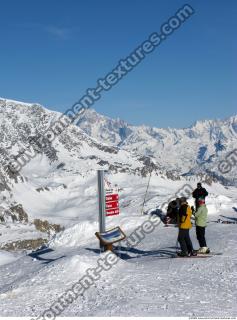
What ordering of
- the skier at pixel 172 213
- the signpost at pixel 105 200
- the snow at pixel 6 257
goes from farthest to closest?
1. the skier at pixel 172 213
2. the snow at pixel 6 257
3. the signpost at pixel 105 200

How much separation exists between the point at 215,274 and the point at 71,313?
524cm

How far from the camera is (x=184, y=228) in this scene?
1720 centimetres

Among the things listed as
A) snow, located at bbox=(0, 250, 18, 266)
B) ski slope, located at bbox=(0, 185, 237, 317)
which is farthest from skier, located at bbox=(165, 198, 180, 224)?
snow, located at bbox=(0, 250, 18, 266)

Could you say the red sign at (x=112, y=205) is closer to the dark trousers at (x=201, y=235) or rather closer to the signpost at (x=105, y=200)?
the signpost at (x=105, y=200)

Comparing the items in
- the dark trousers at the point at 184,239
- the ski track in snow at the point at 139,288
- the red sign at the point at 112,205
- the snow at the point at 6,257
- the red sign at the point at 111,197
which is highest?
the red sign at the point at 111,197

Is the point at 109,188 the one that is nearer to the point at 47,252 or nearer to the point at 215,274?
the point at 215,274

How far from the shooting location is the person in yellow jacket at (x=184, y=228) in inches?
676

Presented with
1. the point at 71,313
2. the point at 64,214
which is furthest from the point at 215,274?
the point at 64,214

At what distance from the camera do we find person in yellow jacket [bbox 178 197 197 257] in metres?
17.2

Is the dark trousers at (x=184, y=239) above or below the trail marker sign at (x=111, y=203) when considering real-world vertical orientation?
below

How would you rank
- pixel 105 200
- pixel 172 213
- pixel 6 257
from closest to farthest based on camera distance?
pixel 105 200 → pixel 6 257 → pixel 172 213

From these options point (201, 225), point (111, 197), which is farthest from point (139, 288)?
point (201, 225)

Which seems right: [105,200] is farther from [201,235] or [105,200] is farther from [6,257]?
[6,257]

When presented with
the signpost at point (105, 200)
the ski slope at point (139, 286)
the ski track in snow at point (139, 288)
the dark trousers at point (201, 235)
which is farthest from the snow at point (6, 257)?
the dark trousers at point (201, 235)
